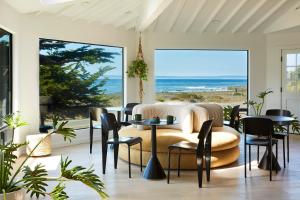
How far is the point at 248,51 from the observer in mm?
9500

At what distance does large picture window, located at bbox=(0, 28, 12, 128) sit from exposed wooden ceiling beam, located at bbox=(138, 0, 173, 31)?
101 inches

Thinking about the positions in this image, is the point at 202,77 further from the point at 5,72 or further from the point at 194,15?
the point at 5,72

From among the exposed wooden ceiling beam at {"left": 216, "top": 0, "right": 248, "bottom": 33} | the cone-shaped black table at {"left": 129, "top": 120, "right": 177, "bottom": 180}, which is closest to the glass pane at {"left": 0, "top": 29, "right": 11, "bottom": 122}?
the cone-shaped black table at {"left": 129, "top": 120, "right": 177, "bottom": 180}

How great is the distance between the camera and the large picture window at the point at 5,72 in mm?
5914

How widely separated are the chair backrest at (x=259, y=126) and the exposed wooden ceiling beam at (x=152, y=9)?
2318 mm

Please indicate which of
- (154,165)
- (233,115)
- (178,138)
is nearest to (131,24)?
(233,115)

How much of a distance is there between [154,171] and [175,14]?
4.38 meters

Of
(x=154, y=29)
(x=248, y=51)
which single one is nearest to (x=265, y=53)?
(x=248, y=51)

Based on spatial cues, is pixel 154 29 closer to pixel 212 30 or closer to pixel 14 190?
pixel 212 30

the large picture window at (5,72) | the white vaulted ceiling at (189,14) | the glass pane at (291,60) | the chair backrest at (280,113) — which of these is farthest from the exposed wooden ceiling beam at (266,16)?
the large picture window at (5,72)

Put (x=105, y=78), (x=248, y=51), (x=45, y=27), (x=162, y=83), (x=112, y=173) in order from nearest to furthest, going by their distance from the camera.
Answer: (x=112, y=173), (x=45, y=27), (x=105, y=78), (x=248, y=51), (x=162, y=83)

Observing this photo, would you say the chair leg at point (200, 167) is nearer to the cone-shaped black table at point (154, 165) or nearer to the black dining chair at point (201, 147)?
the black dining chair at point (201, 147)

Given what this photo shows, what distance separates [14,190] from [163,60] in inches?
355

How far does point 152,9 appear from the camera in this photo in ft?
20.5
